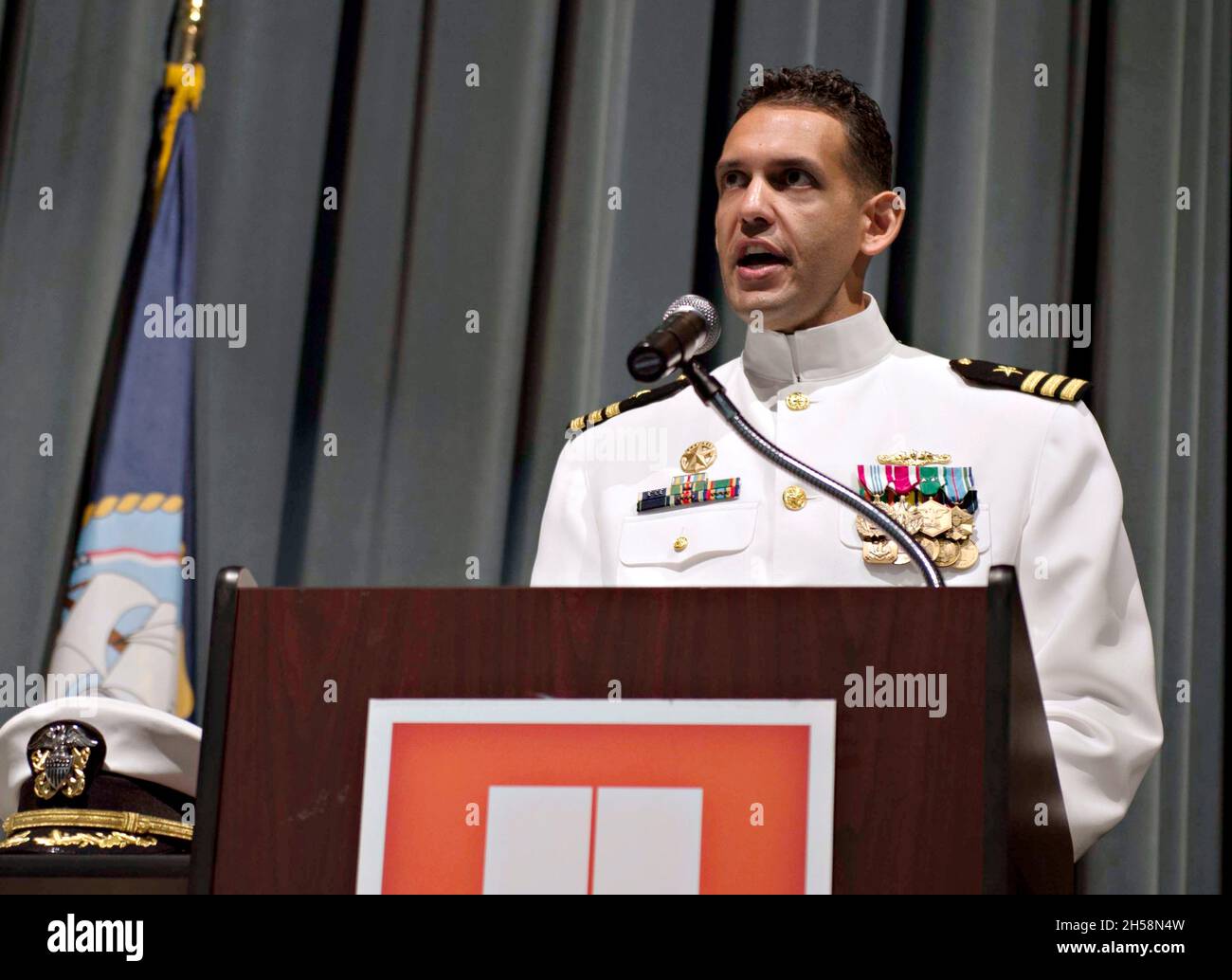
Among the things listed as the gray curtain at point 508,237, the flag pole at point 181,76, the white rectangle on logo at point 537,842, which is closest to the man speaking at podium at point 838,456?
the gray curtain at point 508,237

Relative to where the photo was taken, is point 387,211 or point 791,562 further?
point 387,211

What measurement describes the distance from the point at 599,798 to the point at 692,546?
957 millimetres

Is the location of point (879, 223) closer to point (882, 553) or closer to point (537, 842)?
point (882, 553)

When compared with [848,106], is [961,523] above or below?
below

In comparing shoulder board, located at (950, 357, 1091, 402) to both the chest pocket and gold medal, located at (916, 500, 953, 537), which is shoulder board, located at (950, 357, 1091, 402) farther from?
the chest pocket

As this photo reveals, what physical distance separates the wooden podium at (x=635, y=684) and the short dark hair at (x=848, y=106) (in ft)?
3.93

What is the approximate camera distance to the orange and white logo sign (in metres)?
1.08

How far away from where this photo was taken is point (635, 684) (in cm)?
113

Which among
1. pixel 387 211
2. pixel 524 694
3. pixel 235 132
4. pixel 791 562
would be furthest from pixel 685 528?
pixel 235 132

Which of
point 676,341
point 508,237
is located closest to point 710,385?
point 676,341

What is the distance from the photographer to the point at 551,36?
3.03m

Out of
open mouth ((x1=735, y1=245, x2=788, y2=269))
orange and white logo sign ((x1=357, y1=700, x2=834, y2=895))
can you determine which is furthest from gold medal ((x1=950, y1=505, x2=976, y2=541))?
orange and white logo sign ((x1=357, y1=700, x2=834, y2=895))
